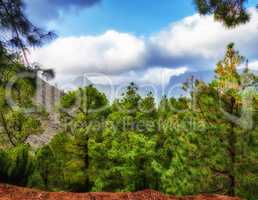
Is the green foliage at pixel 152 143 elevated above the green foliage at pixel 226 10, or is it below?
below

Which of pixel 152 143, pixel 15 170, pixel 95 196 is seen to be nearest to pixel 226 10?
pixel 95 196

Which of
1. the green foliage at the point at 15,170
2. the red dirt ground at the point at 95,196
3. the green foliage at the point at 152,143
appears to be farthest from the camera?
the green foliage at the point at 152,143

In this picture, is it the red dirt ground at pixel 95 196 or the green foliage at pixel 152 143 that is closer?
the red dirt ground at pixel 95 196

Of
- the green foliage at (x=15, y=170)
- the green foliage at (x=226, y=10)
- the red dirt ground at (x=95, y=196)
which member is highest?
the green foliage at (x=226, y=10)

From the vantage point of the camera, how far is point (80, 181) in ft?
96.3

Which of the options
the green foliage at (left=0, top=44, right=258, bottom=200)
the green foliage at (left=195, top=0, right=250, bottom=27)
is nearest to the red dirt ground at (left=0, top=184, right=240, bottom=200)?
the green foliage at (left=0, top=44, right=258, bottom=200)

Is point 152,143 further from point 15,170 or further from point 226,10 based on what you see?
point 226,10

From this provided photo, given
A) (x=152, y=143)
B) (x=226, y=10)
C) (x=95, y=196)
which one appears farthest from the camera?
(x=152, y=143)

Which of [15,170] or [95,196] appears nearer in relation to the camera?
[95,196]

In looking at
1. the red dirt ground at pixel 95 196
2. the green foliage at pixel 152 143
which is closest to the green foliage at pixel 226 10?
the red dirt ground at pixel 95 196

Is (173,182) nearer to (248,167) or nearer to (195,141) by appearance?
(195,141)

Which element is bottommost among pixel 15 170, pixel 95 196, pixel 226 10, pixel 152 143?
pixel 95 196

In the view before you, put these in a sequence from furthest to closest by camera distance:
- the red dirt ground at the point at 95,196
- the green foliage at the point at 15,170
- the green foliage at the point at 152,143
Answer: the green foliage at the point at 152,143 → the green foliage at the point at 15,170 → the red dirt ground at the point at 95,196

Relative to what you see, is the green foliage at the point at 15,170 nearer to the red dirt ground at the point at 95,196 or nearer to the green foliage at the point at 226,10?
the red dirt ground at the point at 95,196
